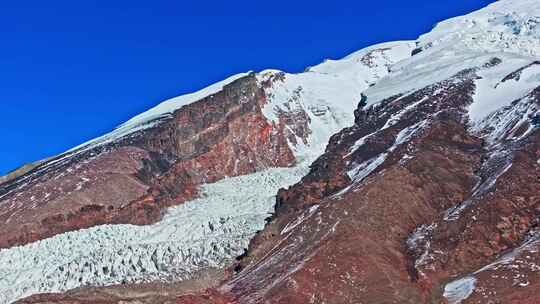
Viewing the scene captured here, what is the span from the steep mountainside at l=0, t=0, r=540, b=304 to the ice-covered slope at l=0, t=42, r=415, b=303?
0.25 m

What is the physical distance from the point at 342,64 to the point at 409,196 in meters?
97.7

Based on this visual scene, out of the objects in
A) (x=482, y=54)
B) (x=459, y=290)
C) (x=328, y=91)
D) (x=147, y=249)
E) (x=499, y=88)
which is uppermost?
(x=328, y=91)

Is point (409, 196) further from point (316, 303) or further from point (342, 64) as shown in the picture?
point (342, 64)

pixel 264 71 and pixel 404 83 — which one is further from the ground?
pixel 264 71

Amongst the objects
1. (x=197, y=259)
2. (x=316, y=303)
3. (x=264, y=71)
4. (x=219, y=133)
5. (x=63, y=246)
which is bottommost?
(x=316, y=303)

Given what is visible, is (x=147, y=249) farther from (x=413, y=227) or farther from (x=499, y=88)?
(x=499, y=88)

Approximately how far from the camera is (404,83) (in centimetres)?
13212

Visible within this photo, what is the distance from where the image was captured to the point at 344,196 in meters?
76.4

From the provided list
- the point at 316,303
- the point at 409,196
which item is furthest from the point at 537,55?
the point at 316,303

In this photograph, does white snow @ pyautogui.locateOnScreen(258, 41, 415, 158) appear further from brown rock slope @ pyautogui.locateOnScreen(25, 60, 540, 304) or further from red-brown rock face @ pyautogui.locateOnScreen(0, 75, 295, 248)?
brown rock slope @ pyautogui.locateOnScreen(25, 60, 540, 304)

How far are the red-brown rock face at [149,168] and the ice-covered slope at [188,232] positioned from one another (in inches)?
94.5

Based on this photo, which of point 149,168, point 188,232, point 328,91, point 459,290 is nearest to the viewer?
point 459,290

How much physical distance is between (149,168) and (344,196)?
41.9 metres

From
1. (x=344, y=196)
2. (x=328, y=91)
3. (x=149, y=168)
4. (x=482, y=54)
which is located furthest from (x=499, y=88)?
(x=149, y=168)
